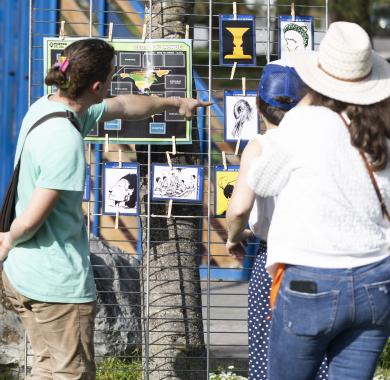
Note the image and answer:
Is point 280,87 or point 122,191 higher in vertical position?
point 280,87

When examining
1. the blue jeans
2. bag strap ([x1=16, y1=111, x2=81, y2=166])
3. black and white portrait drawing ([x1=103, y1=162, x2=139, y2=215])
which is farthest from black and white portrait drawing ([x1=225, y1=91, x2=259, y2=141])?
the blue jeans

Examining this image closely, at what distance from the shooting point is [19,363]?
5301 mm

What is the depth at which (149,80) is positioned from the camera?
4.72m

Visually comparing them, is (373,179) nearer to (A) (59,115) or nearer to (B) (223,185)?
(A) (59,115)

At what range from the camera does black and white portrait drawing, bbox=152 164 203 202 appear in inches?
186

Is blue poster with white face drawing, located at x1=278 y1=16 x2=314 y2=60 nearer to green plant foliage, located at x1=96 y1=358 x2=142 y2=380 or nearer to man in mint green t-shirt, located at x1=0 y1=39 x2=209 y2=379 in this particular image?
man in mint green t-shirt, located at x1=0 y1=39 x2=209 y2=379

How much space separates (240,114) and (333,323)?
6.24ft

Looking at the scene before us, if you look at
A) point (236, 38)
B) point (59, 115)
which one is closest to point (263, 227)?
point (59, 115)

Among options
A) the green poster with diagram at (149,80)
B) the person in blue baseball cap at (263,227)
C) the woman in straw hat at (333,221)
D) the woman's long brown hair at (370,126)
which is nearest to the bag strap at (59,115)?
the person in blue baseball cap at (263,227)

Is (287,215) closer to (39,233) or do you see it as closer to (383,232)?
(383,232)

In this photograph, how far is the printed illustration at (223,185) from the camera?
4707 millimetres

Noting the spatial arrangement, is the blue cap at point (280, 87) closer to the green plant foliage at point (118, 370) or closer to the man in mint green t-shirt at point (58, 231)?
the man in mint green t-shirt at point (58, 231)

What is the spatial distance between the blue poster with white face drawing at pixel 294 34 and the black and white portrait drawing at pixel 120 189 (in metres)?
0.93

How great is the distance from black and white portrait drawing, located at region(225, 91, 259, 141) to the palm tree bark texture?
0.24 metres
